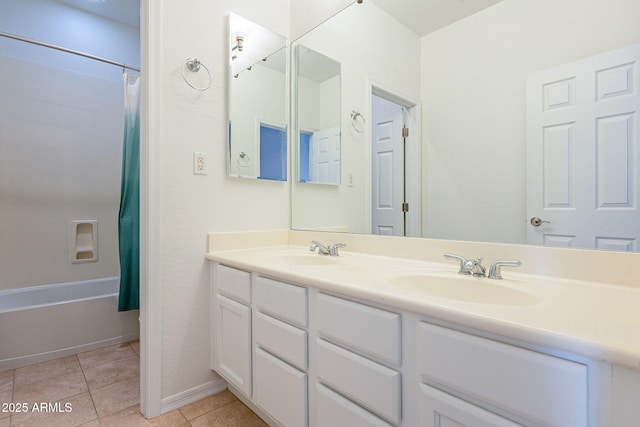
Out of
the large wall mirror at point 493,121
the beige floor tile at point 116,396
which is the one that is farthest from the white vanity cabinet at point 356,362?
the beige floor tile at point 116,396

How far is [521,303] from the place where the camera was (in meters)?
0.87

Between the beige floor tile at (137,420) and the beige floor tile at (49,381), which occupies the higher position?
the beige floor tile at (49,381)

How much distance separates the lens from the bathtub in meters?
1.80

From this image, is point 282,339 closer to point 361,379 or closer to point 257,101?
point 361,379

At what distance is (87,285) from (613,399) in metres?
3.19

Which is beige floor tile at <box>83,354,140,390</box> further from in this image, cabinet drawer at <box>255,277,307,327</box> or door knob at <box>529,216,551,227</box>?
door knob at <box>529,216,551,227</box>

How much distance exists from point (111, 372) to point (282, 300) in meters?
1.42

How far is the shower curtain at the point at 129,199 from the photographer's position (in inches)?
81.0

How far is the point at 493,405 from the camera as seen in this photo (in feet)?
1.99

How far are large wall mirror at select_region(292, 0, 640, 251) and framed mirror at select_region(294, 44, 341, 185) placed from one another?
0.08m

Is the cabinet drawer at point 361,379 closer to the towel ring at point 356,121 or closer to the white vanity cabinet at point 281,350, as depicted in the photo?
the white vanity cabinet at point 281,350

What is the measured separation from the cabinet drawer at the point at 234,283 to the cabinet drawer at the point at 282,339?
0.12 meters

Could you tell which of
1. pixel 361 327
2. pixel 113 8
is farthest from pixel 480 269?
pixel 113 8

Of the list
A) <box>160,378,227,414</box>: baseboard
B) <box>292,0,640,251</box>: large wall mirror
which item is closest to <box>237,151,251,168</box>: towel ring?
<box>292,0,640,251</box>: large wall mirror
